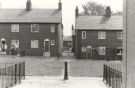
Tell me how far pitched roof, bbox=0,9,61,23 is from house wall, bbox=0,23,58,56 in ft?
3.16

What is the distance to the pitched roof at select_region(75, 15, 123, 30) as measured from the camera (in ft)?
170

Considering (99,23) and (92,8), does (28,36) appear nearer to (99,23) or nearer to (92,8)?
(99,23)

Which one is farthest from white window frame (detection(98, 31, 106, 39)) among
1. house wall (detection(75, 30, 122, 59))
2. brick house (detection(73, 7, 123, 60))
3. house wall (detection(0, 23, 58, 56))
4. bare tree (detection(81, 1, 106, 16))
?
bare tree (detection(81, 1, 106, 16))

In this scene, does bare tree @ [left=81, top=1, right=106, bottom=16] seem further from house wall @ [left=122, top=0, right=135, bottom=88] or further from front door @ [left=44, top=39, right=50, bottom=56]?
house wall @ [left=122, top=0, right=135, bottom=88]

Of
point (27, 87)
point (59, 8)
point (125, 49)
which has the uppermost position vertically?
point (59, 8)

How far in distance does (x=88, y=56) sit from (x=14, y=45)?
1241 cm

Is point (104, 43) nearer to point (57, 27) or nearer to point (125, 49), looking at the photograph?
point (57, 27)

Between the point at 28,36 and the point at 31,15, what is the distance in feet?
13.4

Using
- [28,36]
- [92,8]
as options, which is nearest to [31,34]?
[28,36]

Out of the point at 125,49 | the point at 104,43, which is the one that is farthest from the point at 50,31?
the point at 125,49

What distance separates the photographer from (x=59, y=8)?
5559 centimetres

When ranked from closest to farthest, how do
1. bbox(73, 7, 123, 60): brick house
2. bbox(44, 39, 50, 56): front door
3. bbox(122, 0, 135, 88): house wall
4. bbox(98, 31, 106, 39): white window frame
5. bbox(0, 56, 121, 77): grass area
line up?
bbox(122, 0, 135, 88): house wall < bbox(0, 56, 121, 77): grass area < bbox(73, 7, 123, 60): brick house < bbox(98, 31, 106, 39): white window frame < bbox(44, 39, 50, 56): front door

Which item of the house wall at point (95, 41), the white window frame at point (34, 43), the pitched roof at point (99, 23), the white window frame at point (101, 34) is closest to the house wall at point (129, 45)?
the house wall at point (95, 41)

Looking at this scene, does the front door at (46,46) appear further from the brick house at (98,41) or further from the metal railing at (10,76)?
the metal railing at (10,76)
